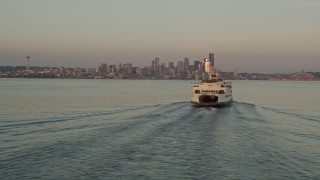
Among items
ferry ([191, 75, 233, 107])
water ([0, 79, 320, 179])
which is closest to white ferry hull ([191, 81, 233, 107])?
ferry ([191, 75, 233, 107])

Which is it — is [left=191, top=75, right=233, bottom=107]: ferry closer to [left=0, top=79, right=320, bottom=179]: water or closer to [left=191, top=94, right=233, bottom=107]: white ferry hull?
[left=191, top=94, right=233, bottom=107]: white ferry hull

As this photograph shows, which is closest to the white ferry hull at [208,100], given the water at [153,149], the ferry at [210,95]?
the ferry at [210,95]

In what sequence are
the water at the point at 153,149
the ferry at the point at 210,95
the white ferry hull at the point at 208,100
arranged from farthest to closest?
1. the ferry at the point at 210,95
2. the white ferry hull at the point at 208,100
3. the water at the point at 153,149

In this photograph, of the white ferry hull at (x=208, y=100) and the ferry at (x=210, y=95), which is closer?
the white ferry hull at (x=208, y=100)

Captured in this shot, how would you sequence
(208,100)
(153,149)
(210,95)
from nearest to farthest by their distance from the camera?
(153,149), (208,100), (210,95)

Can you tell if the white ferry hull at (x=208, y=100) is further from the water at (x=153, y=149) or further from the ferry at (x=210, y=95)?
the water at (x=153, y=149)

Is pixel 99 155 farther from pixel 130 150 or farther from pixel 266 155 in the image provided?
pixel 266 155

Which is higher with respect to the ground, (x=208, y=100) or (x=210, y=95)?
(x=210, y=95)

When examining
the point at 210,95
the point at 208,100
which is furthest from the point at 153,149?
the point at 210,95

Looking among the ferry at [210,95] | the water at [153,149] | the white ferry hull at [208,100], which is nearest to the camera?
the water at [153,149]

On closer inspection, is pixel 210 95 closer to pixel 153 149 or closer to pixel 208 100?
pixel 208 100

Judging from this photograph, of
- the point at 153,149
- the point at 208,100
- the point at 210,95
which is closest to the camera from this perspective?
the point at 153,149

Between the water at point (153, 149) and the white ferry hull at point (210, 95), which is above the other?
the white ferry hull at point (210, 95)

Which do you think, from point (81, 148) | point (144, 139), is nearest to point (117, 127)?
point (144, 139)
